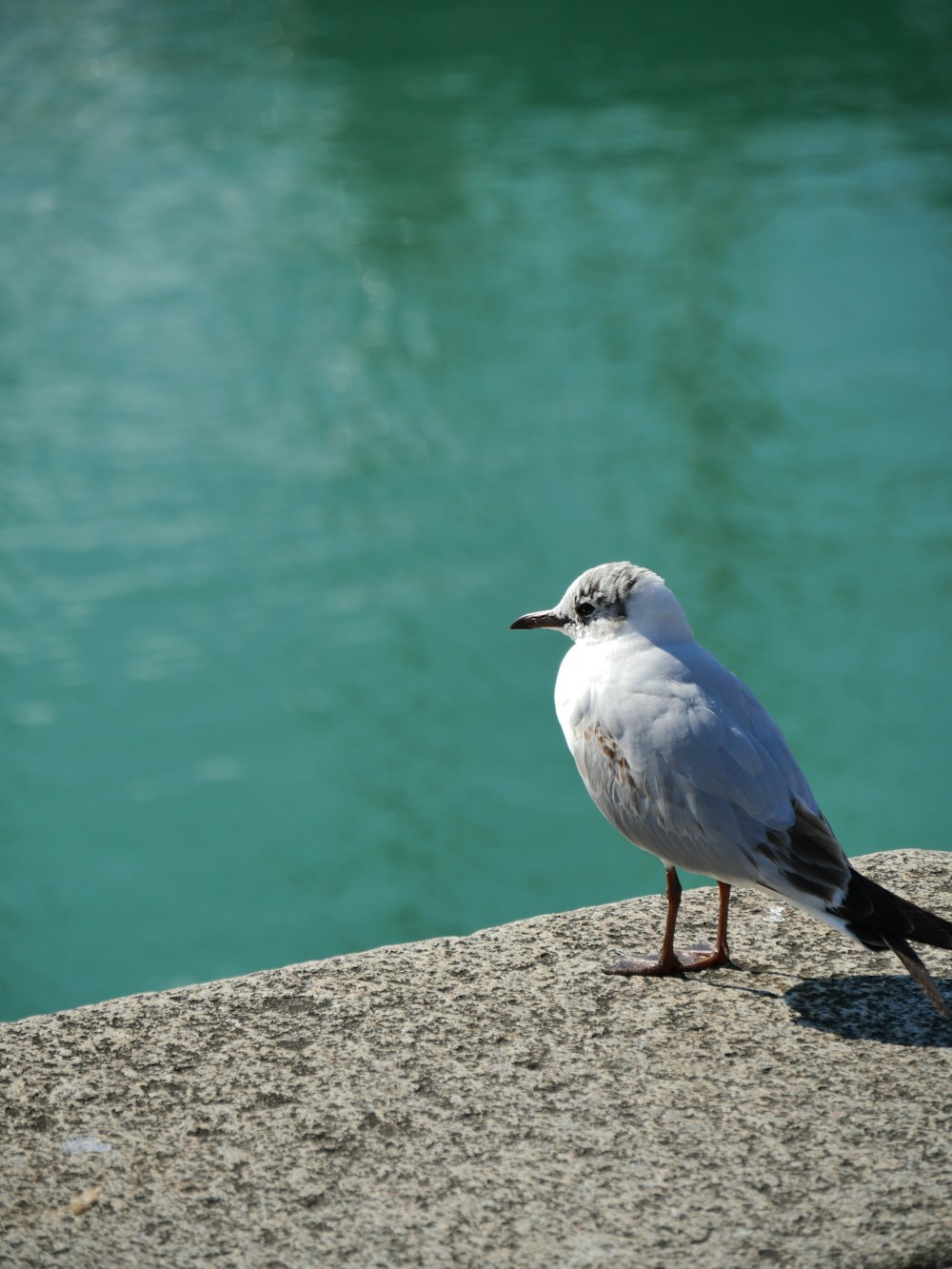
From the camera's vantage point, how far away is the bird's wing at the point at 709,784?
6.74ft

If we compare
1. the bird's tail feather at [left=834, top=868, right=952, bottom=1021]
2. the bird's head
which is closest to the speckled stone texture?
the bird's tail feather at [left=834, top=868, right=952, bottom=1021]

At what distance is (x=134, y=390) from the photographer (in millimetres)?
10383

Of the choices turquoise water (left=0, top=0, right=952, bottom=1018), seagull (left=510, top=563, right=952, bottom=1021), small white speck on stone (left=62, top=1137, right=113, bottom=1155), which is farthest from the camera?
turquoise water (left=0, top=0, right=952, bottom=1018)

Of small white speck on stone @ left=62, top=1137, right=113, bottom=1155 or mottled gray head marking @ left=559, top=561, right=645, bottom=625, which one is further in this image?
mottled gray head marking @ left=559, top=561, right=645, bottom=625

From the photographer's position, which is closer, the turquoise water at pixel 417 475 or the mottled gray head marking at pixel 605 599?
the mottled gray head marking at pixel 605 599

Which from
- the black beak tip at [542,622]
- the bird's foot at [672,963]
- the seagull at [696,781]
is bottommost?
the bird's foot at [672,963]

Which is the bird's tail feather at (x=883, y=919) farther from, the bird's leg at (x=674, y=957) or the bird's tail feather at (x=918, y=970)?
the bird's leg at (x=674, y=957)

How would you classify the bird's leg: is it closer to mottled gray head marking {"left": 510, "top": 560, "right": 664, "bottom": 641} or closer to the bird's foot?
the bird's foot

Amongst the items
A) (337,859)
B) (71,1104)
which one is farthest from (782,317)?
(71,1104)

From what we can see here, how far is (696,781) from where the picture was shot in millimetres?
2127

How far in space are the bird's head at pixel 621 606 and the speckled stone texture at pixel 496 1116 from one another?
525 millimetres

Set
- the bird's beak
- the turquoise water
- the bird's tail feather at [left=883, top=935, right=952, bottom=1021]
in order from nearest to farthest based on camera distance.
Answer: the bird's tail feather at [left=883, top=935, right=952, bottom=1021], the bird's beak, the turquoise water

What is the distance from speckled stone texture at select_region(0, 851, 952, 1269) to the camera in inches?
62.9

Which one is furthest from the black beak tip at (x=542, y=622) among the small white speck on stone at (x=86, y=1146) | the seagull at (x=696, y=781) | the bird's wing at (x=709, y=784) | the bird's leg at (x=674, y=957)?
the small white speck on stone at (x=86, y=1146)
